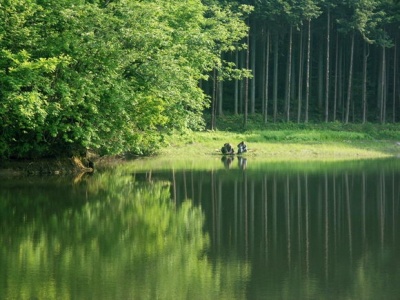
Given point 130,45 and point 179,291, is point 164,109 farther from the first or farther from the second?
point 179,291

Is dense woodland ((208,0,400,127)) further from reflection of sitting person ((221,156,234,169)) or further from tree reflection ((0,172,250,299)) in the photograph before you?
tree reflection ((0,172,250,299))

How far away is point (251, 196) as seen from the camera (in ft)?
79.3

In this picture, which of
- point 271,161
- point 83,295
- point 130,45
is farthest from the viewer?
point 271,161

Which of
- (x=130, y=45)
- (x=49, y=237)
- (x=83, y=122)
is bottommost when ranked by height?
(x=49, y=237)

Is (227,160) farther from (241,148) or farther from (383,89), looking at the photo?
(383,89)

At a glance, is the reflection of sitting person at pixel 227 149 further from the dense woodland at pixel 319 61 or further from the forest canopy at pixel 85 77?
the dense woodland at pixel 319 61

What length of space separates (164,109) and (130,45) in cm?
332

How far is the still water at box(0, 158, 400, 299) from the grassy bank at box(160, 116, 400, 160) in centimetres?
1305

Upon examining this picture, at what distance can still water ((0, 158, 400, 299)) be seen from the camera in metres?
12.3

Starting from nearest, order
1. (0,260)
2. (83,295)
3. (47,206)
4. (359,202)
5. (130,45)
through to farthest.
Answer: (83,295) → (0,260) → (47,206) → (359,202) → (130,45)

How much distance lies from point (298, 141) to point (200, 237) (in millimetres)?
30771

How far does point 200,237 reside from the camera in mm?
17094

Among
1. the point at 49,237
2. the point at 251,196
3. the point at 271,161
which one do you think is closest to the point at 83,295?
the point at 49,237

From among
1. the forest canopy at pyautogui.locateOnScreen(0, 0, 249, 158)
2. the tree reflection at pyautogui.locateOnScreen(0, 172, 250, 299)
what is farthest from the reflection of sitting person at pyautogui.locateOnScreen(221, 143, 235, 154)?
the tree reflection at pyautogui.locateOnScreen(0, 172, 250, 299)
